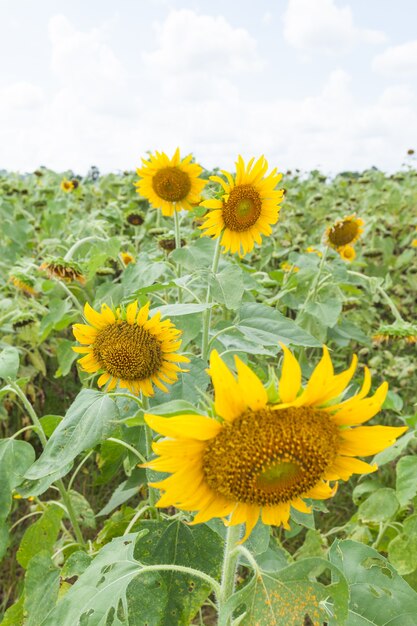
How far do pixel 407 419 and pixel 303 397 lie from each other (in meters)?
1.11

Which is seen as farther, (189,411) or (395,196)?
(395,196)

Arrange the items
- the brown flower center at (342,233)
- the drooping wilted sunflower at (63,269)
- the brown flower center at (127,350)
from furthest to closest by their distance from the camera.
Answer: the brown flower center at (342,233) < the drooping wilted sunflower at (63,269) < the brown flower center at (127,350)

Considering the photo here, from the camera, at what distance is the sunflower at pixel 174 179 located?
215 cm

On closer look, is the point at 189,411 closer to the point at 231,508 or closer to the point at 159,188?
the point at 231,508

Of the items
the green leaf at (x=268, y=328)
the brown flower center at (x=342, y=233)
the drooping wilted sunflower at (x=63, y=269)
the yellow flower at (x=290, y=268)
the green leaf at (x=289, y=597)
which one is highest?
the brown flower center at (x=342, y=233)

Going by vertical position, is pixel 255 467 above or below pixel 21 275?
above

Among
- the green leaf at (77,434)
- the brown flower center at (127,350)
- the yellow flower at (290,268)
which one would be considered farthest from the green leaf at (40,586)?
the yellow flower at (290,268)

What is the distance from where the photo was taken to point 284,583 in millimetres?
871

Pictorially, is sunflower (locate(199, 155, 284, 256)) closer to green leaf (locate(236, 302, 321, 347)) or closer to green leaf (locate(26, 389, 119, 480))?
green leaf (locate(236, 302, 321, 347))

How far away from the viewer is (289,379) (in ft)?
2.32

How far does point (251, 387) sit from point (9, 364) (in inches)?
Answer: 31.7

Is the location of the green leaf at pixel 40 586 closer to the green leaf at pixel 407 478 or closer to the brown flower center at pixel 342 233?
the green leaf at pixel 407 478

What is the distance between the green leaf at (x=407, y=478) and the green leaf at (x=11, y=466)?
91 cm

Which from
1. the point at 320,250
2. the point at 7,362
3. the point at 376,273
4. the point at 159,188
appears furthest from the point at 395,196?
the point at 7,362
